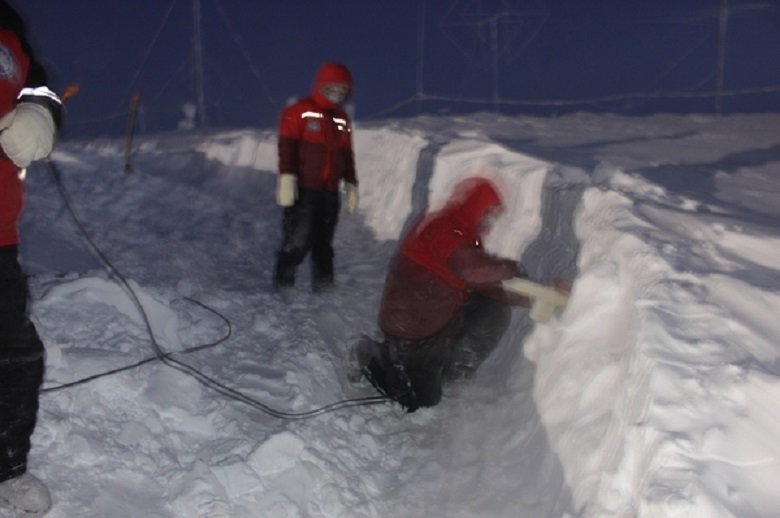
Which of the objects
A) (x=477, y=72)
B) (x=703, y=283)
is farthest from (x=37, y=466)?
(x=477, y=72)

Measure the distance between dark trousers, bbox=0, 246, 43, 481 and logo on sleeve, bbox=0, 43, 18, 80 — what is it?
553 mm

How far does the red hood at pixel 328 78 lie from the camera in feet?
17.1

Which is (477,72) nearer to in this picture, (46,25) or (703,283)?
(46,25)

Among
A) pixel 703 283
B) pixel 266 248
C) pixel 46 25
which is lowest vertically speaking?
pixel 266 248

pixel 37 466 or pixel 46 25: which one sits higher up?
pixel 46 25

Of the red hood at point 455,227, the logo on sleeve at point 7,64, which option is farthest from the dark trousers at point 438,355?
the logo on sleeve at point 7,64

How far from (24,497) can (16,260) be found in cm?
79

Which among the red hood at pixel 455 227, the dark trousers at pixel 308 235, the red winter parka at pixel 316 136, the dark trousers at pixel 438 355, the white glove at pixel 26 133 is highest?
the white glove at pixel 26 133

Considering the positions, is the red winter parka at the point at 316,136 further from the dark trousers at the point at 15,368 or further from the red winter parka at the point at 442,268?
the dark trousers at the point at 15,368

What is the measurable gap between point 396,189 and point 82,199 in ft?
10.1

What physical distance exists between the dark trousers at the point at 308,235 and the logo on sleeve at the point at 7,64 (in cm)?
286

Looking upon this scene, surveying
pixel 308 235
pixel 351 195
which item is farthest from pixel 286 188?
pixel 351 195

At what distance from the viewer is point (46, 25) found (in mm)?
11414

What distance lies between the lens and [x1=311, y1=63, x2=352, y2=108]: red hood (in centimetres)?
520
